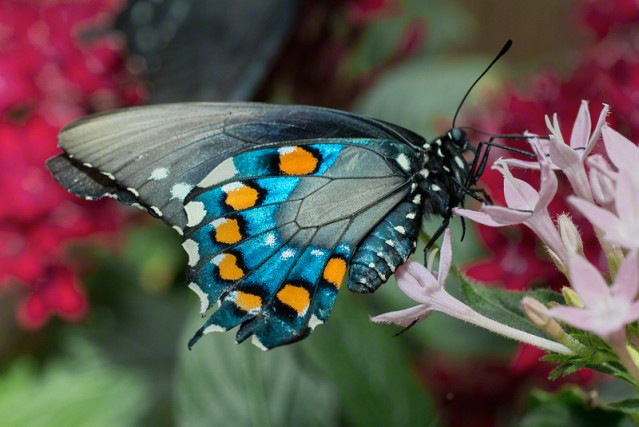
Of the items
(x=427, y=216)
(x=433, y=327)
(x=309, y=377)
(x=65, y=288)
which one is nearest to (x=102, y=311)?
(x=65, y=288)

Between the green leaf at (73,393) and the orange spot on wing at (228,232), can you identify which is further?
the green leaf at (73,393)

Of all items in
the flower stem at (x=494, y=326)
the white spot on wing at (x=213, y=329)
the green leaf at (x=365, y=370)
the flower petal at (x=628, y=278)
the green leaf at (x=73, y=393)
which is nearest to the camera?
the flower petal at (x=628, y=278)

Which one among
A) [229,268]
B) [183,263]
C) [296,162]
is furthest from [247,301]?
[183,263]

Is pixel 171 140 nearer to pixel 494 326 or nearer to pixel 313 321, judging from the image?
pixel 313 321

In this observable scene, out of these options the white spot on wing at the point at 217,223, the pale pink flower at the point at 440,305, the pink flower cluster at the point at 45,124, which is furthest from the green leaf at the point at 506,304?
the pink flower cluster at the point at 45,124

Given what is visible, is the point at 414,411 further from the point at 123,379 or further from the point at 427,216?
the point at 123,379

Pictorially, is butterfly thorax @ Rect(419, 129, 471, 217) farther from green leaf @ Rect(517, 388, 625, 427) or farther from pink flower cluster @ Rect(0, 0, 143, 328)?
pink flower cluster @ Rect(0, 0, 143, 328)

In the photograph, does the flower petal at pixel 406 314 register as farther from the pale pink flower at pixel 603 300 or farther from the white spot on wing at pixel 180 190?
the white spot on wing at pixel 180 190
